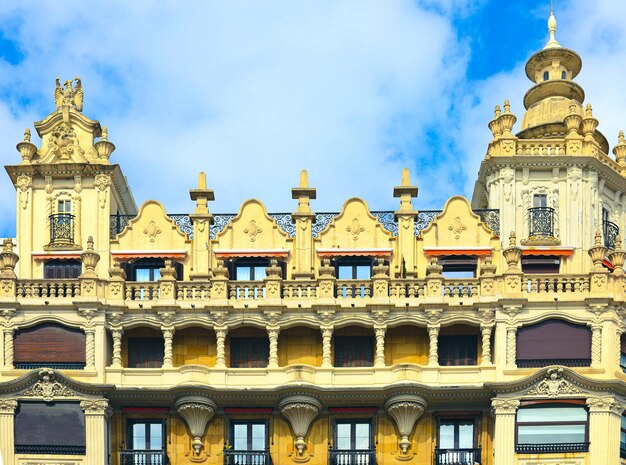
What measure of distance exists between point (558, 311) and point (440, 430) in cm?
621

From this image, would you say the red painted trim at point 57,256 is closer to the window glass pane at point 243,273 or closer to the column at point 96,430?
the window glass pane at point 243,273

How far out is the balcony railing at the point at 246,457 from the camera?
56.1 m

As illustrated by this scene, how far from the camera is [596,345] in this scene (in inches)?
2200

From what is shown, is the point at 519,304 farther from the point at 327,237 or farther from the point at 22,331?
the point at 22,331

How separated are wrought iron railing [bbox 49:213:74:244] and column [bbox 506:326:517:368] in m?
17.3

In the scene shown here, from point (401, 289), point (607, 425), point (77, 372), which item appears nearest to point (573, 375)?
point (607, 425)

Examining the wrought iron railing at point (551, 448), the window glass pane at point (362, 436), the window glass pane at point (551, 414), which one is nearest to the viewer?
the wrought iron railing at point (551, 448)

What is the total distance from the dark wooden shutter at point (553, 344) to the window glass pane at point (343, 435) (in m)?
6.82

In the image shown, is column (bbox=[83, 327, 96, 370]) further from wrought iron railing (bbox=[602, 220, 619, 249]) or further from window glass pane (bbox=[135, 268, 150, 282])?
wrought iron railing (bbox=[602, 220, 619, 249])

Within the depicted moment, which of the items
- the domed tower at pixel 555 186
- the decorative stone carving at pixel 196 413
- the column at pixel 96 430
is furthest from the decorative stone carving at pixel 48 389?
the domed tower at pixel 555 186

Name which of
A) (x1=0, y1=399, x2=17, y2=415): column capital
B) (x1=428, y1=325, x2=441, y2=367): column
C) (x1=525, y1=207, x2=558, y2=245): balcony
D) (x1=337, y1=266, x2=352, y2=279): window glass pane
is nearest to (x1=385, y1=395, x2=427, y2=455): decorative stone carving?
(x1=428, y1=325, x2=441, y2=367): column

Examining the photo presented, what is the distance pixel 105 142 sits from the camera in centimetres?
6100

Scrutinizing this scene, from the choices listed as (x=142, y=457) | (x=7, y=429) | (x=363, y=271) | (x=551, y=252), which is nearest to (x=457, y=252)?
(x=551, y=252)

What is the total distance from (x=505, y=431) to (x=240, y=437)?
32.3 ft
